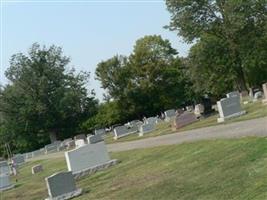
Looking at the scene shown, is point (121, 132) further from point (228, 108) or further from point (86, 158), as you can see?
point (86, 158)

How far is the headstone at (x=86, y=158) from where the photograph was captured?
690 inches

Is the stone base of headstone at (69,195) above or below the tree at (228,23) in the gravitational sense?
below

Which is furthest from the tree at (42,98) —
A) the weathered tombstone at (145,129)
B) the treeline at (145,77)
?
the weathered tombstone at (145,129)

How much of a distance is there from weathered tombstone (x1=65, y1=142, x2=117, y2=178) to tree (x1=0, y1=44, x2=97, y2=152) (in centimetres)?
4615

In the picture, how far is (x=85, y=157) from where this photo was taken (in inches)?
706

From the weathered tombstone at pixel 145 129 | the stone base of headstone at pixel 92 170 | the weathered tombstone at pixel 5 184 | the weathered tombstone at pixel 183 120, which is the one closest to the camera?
the stone base of headstone at pixel 92 170

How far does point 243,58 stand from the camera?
5053 cm

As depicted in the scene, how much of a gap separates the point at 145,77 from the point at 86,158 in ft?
182

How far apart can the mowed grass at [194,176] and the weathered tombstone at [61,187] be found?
0.41m

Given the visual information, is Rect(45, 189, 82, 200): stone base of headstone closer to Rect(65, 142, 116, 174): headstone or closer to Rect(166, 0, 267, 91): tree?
Rect(65, 142, 116, 174): headstone

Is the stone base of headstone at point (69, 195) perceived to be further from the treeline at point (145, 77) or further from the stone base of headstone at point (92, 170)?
the treeline at point (145, 77)

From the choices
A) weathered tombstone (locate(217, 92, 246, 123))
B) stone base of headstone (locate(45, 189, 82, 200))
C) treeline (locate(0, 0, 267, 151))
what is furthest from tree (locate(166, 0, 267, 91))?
stone base of headstone (locate(45, 189, 82, 200))

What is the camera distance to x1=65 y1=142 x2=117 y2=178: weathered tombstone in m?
17.5

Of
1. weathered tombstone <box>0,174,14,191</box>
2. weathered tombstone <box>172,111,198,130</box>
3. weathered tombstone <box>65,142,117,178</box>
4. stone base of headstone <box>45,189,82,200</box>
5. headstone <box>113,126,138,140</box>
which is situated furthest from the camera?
headstone <box>113,126,138,140</box>
